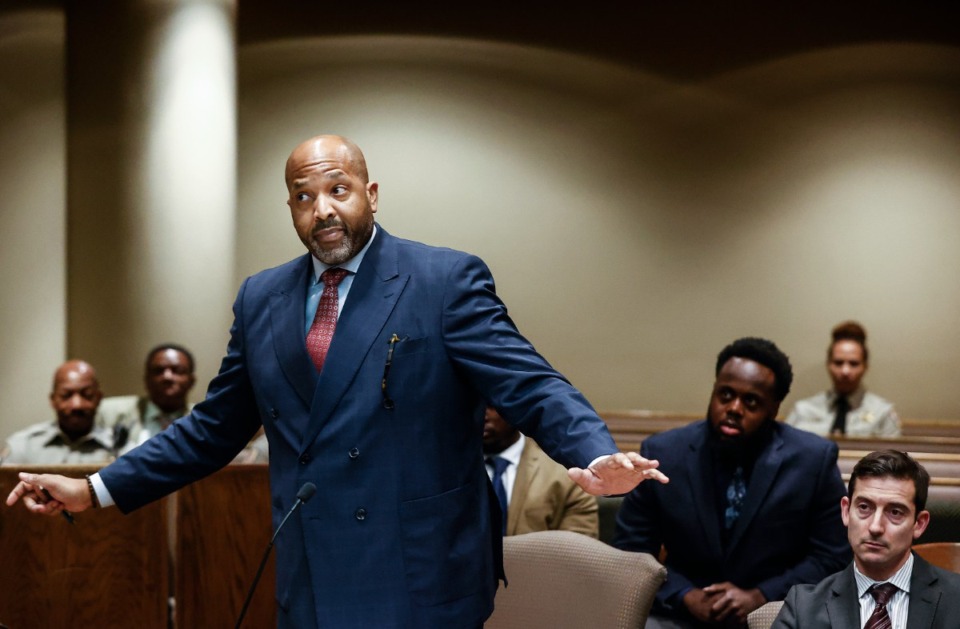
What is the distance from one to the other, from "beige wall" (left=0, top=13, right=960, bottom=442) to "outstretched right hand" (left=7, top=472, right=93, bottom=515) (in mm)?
4667

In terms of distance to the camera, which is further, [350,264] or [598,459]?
[350,264]

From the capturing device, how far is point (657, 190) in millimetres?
6824

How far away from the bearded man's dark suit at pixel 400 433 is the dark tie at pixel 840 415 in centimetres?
408

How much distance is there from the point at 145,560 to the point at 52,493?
115cm

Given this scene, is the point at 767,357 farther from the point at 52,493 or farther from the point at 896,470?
the point at 52,493

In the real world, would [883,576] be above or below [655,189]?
below

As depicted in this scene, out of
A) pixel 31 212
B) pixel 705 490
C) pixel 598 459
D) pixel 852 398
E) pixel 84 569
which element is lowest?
pixel 84 569

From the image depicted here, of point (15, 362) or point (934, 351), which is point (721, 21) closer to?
point (934, 351)

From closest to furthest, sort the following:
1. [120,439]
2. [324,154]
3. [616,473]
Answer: [616,473] → [324,154] → [120,439]

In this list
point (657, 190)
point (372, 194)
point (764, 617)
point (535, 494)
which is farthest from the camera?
point (657, 190)

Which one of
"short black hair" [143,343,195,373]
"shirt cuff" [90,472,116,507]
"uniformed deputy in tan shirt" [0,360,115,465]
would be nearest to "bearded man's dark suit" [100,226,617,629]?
"shirt cuff" [90,472,116,507]

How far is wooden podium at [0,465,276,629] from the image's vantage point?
317 centimetres

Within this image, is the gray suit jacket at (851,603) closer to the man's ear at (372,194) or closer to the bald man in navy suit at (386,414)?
the bald man in navy suit at (386,414)

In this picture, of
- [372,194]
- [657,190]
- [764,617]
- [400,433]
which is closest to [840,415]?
[657,190]
